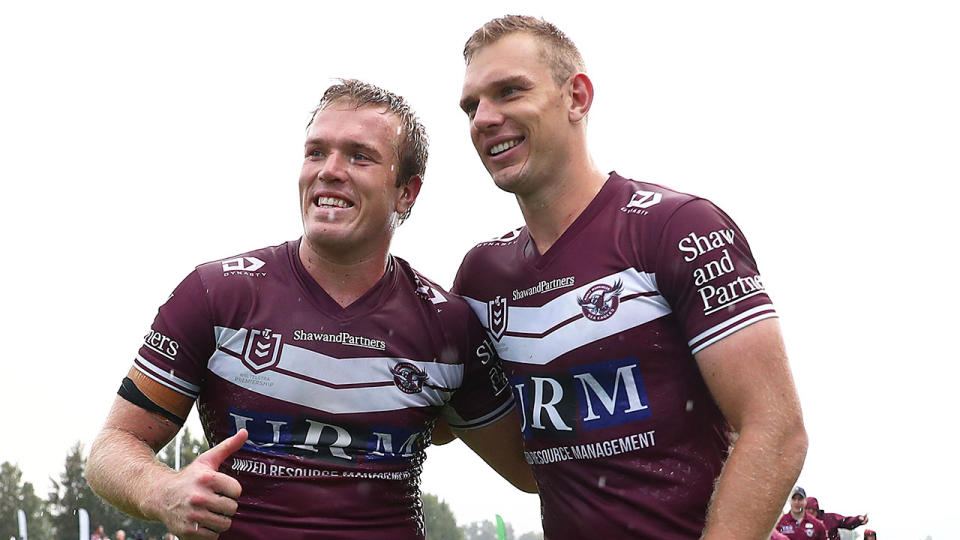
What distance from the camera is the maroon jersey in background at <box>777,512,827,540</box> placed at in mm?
20078

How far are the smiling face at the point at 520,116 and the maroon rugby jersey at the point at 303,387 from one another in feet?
3.00

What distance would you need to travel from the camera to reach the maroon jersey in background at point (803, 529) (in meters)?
20.1

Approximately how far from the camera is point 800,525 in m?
20.2

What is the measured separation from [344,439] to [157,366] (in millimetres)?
900

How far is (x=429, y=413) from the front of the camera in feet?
15.1

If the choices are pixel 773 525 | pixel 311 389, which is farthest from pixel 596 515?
pixel 311 389

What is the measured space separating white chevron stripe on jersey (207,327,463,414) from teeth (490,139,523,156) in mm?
1114

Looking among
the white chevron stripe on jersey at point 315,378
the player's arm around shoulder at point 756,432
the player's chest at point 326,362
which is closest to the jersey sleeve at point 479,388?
the player's chest at point 326,362

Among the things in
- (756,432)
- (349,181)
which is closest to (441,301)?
(349,181)

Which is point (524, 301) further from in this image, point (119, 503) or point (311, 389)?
point (119, 503)

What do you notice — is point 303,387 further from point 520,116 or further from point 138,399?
point 520,116

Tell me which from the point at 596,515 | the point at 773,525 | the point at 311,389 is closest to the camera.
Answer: the point at 773,525

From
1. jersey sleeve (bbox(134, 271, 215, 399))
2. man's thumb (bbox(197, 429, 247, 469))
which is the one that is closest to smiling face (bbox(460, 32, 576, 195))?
jersey sleeve (bbox(134, 271, 215, 399))

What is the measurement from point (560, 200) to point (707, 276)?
917mm
